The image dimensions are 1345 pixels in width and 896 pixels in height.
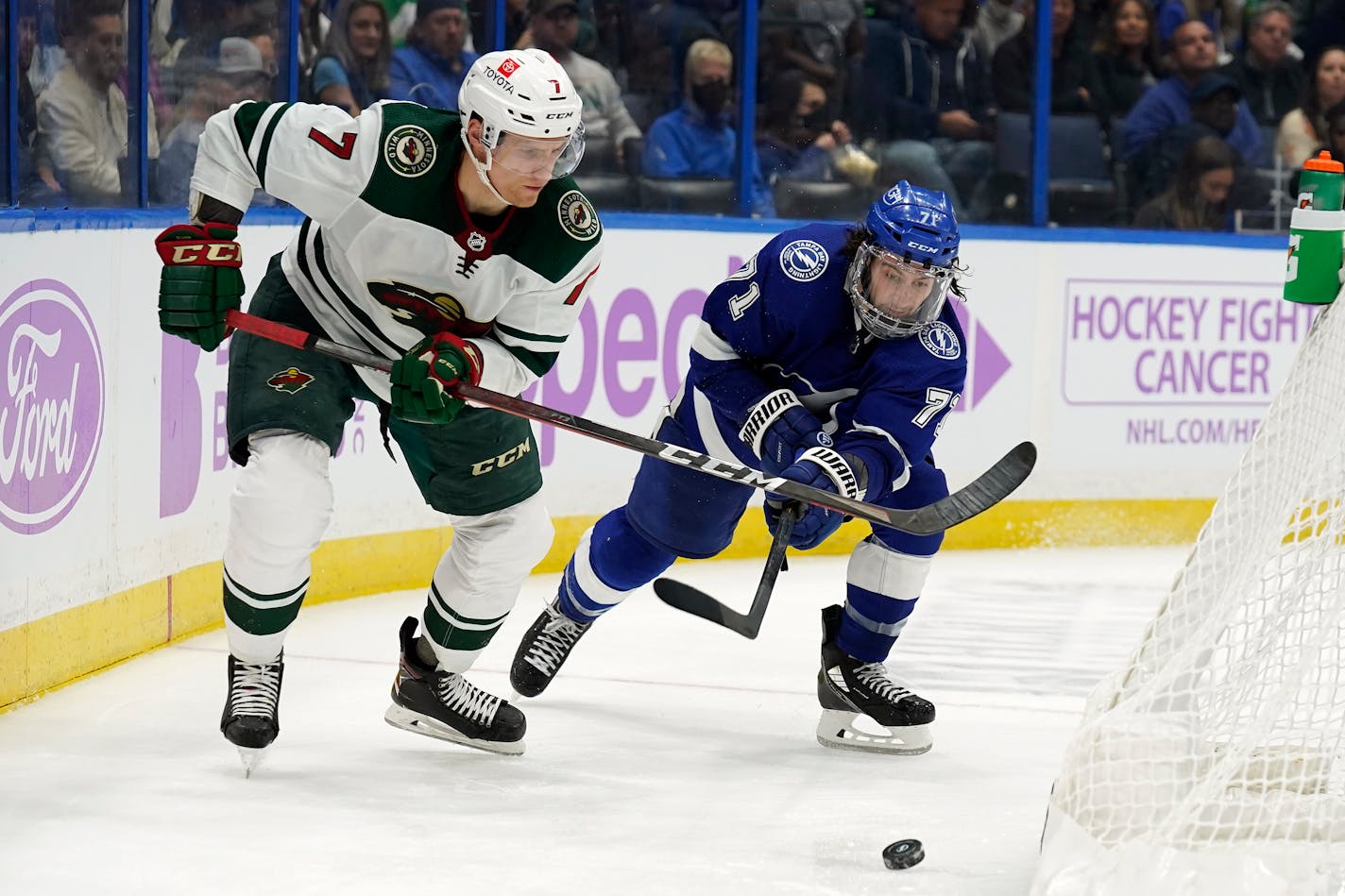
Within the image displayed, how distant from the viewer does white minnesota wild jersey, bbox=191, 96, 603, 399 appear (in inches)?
106

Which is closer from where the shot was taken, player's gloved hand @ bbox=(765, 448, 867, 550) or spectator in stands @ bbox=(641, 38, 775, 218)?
player's gloved hand @ bbox=(765, 448, 867, 550)

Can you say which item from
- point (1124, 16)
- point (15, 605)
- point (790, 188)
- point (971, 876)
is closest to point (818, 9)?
point (790, 188)

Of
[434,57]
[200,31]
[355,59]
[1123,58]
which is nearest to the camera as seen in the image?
[200,31]

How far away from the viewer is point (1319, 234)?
2369 millimetres

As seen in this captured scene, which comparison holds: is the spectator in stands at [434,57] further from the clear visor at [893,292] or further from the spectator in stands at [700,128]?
the clear visor at [893,292]

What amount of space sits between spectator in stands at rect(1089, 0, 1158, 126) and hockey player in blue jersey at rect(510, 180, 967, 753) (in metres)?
2.74

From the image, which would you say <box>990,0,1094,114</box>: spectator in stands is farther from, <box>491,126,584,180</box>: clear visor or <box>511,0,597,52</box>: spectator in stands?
<box>491,126,584,180</box>: clear visor

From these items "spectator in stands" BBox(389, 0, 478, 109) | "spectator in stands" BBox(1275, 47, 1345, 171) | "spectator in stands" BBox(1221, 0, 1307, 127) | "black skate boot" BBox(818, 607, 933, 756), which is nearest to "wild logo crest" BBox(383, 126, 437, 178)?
"black skate boot" BBox(818, 607, 933, 756)

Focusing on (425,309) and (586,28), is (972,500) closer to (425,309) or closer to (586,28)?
(425,309)

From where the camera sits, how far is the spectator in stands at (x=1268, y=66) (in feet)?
19.1

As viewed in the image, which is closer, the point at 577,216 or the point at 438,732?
the point at 577,216

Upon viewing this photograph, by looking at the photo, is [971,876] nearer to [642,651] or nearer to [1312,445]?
[1312,445]

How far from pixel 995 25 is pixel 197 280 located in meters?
3.45

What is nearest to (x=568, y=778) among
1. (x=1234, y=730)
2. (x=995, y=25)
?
(x=1234, y=730)
